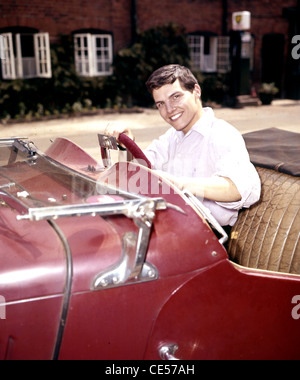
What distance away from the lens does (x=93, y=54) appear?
12781 mm

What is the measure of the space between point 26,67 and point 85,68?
167 cm

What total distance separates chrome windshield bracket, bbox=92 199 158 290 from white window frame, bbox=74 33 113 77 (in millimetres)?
11809

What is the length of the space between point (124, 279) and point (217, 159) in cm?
91

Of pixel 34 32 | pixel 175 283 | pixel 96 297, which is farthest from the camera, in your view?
pixel 34 32

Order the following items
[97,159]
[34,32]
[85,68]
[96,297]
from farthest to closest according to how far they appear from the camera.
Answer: [85,68] → [34,32] → [97,159] → [96,297]

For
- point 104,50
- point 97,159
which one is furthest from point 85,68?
point 97,159

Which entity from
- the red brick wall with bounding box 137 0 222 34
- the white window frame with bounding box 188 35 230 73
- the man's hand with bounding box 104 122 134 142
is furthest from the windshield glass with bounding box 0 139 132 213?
the white window frame with bounding box 188 35 230 73

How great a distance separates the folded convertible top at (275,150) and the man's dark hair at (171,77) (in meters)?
0.57

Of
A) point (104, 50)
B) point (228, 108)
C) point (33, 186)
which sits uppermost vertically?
point (104, 50)

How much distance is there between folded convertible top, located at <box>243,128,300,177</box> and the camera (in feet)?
7.02

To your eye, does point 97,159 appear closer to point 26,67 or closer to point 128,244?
point 128,244

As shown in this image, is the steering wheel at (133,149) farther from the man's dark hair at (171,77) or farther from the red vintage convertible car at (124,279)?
the man's dark hair at (171,77)

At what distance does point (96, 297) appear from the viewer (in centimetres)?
125

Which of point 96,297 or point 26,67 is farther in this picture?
point 26,67
